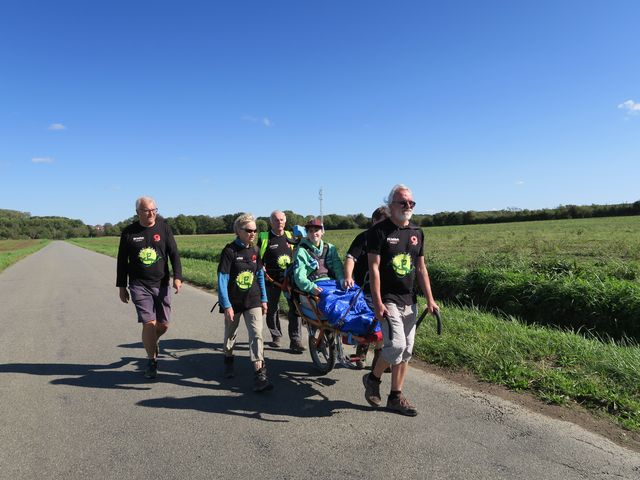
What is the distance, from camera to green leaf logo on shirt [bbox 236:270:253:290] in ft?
15.7

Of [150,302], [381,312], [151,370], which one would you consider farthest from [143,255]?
[381,312]

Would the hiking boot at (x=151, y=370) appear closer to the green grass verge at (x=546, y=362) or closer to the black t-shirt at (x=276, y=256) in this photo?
the black t-shirt at (x=276, y=256)

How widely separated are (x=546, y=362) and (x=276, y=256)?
383cm

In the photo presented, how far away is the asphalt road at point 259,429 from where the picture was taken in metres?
2.99

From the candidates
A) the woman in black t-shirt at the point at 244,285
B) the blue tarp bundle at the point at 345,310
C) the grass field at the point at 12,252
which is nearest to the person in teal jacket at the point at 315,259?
the blue tarp bundle at the point at 345,310

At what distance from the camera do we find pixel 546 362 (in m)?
4.81

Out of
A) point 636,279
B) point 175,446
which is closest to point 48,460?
point 175,446

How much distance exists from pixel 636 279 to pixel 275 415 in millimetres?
7641

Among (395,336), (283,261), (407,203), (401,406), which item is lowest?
(401,406)

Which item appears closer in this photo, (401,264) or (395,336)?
(395,336)

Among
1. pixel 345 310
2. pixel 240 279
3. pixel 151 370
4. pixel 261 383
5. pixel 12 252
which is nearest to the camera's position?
pixel 345 310

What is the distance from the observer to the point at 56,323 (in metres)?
8.40

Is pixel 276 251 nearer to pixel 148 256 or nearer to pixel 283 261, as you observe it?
pixel 283 261

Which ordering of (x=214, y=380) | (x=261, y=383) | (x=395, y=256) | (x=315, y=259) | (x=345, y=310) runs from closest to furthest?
(x=395, y=256)
(x=345, y=310)
(x=261, y=383)
(x=214, y=380)
(x=315, y=259)
